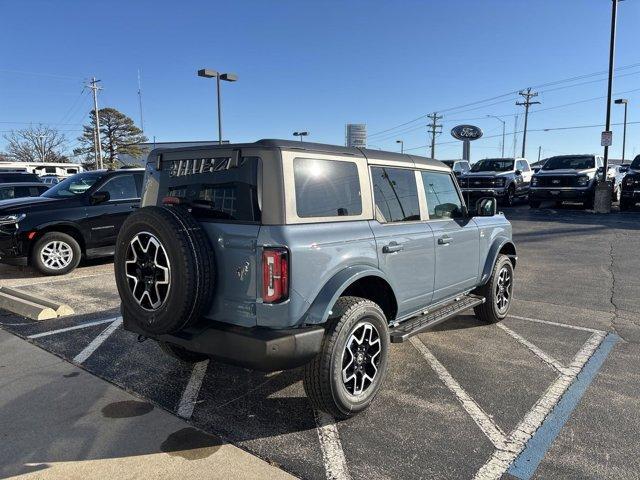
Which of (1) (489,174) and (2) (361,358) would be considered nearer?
(2) (361,358)

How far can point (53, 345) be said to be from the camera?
15.5 ft

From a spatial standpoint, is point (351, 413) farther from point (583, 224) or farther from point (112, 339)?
point (583, 224)

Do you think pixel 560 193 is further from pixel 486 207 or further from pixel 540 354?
pixel 540 354

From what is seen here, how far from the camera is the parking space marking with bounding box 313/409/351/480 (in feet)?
8.80

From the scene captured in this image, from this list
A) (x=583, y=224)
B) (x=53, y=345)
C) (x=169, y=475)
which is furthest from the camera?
(x=583, y=224)

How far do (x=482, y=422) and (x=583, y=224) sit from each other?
13433mm

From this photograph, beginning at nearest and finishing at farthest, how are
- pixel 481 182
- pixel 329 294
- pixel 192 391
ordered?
pixel 329 294, pixel 192 391, pixel 481 182

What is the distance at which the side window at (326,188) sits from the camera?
313 centimetres

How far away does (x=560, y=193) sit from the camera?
722 inches

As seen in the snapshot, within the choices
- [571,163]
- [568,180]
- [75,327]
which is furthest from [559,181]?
[75,327]

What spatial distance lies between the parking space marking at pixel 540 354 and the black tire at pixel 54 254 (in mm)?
6933


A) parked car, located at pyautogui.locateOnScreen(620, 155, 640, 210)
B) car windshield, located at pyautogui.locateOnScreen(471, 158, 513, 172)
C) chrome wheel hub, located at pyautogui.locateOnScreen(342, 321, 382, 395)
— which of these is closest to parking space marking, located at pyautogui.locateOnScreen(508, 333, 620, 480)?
chrome wheel hub, located at pyautogui.locateOnScreen(342, 321, 382, 395)

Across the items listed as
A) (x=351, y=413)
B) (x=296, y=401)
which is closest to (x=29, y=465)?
(x=296, y=401)

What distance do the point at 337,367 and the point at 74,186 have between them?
24.6 feet
